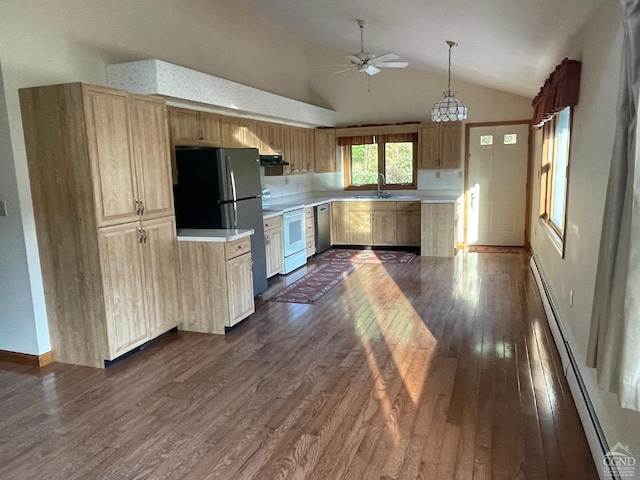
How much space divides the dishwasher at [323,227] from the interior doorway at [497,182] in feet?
7.61

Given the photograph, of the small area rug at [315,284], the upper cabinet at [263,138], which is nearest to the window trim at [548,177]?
the small area rug at [315,284]

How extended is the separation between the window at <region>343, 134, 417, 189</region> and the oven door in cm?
199

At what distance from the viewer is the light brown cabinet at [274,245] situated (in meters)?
5.62

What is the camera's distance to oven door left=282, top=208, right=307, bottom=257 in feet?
20.1

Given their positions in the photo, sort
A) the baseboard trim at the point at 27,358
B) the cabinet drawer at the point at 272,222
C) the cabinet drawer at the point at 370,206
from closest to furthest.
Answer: the baseboard trim at the point at 27,358
the cabinet drawer at the point at 272,222
the cabinet drawer at the point at 370,206

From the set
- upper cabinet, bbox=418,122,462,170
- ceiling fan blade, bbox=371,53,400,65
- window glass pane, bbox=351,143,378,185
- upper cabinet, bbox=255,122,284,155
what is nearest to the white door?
upper cabinet, bbox=418,122,462,170

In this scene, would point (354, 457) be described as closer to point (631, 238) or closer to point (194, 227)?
point (631, 238)

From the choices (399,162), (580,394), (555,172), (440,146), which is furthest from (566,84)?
(399,162)

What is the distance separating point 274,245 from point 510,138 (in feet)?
13.8

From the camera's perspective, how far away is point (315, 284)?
221 inches

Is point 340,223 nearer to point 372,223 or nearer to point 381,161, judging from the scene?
point 372,223

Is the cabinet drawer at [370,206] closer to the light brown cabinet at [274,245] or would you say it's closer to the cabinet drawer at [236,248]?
the light brown cabinet at [274,245]

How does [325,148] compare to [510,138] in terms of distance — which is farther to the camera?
[325,148]

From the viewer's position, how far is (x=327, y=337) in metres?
3.90
